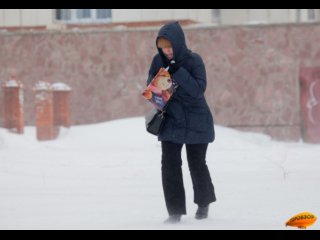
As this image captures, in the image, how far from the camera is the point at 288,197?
22.5 ft

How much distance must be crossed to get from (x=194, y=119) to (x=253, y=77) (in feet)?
32.0

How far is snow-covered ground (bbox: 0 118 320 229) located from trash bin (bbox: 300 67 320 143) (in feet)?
1.19

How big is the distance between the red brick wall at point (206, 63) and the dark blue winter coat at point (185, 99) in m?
9.55

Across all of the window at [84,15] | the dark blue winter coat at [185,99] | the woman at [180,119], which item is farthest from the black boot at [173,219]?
the window at [84,15]

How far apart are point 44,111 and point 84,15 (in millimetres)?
10172

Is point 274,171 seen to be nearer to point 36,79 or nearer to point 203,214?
point 203,214

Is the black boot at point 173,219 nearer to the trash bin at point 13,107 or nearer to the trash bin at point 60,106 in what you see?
the trash bin at point 13,107

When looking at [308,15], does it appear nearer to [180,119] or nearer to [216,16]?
[216,16]

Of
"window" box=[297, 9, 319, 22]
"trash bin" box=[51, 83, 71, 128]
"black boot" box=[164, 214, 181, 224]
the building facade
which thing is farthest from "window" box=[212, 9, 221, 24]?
"black boot" box=[164, 214, 181, 224]

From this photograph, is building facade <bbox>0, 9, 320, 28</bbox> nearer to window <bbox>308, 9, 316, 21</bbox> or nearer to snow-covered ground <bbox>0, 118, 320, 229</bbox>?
window <bbox>308, 9, 316, 21</bbox>

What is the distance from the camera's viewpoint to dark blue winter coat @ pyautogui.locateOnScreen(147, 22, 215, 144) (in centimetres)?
541

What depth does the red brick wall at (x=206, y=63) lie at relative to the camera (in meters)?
14.9

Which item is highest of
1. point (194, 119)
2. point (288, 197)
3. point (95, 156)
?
point (194, 119)
